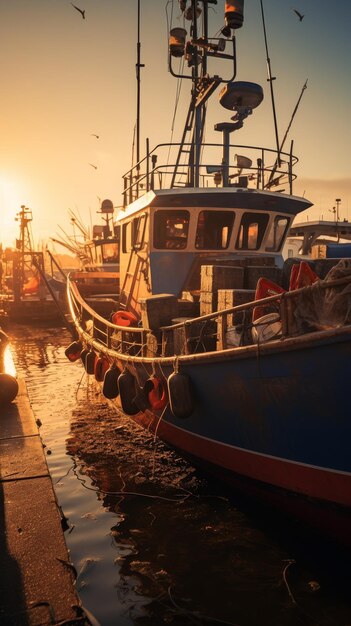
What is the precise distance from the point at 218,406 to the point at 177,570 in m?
1.86

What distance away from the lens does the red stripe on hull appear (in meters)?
4.52

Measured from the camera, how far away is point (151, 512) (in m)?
5.73

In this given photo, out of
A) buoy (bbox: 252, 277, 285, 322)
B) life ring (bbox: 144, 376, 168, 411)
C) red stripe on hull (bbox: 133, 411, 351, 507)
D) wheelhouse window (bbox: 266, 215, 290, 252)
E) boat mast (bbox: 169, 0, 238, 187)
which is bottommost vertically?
red stripe on hull (bbox: 133, 411, 351, 507)

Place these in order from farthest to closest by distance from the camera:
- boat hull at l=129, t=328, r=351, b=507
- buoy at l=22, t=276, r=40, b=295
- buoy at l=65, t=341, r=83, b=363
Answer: buoy at l=22, t=276, r=40, b=295, buoy at l=65, t=341, r=83, b=363, boat hull at l=129, t=328, r=351, b=507

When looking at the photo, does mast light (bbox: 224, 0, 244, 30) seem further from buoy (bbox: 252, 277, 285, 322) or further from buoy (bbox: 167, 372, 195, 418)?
buoy (bbox: 167, 372, 195, 418)

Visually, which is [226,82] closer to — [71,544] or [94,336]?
[94,336]

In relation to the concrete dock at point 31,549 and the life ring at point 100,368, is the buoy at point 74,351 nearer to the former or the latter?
the life ring at point 100,368

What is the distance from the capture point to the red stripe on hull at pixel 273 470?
178 inches

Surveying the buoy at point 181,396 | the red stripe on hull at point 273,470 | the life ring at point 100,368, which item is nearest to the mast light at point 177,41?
the life ring at point 100,368

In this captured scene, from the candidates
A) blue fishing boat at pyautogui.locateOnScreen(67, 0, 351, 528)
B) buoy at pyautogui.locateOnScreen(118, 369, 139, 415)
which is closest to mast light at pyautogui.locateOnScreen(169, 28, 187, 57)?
blue fishing boat at pyautogui.locateOnScreen(67, 0, 351, 528)

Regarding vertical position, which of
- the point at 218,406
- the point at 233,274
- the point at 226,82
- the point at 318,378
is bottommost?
the point at 218,406

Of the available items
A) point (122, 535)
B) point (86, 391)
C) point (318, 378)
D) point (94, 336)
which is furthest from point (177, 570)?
point (86, 391)

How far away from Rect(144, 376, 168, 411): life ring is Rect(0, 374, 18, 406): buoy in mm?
2896

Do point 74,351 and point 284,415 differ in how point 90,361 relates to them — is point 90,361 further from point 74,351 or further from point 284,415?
point 284,415
